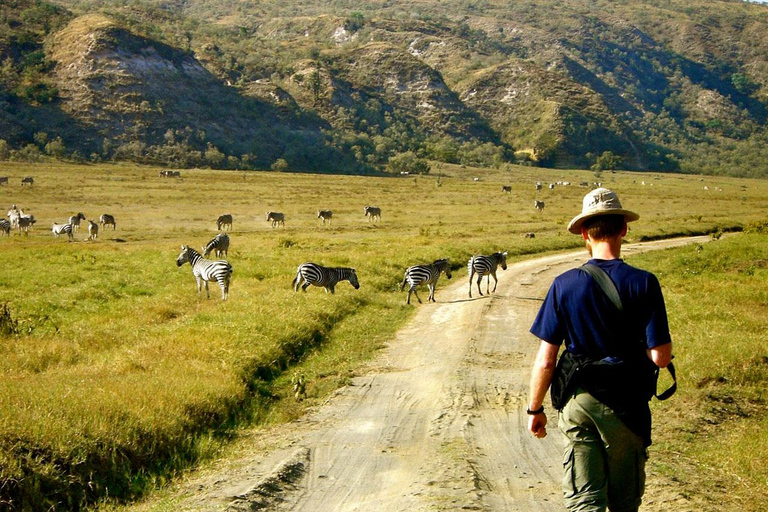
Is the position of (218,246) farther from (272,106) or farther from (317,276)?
(272,106)

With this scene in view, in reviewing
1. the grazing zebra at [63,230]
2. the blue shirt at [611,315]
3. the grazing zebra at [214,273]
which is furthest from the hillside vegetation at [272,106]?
the blue shirt at [611,315]

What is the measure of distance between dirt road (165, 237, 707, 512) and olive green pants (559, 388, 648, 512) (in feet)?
6.63

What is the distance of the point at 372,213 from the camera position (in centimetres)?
5297

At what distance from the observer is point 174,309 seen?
16828 mm

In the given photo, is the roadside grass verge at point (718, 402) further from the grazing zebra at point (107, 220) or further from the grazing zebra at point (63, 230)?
the grazing zebra at point (107, 220)

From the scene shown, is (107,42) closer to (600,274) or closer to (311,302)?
(311,302)

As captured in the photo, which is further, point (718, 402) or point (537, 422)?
point (718, 402)

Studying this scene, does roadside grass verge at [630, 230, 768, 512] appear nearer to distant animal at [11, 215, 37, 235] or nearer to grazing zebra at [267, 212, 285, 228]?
grazing zebra at [267, 212, 285, 228]

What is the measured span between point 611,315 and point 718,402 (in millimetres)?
6954

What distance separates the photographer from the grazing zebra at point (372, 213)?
5247 centimetres

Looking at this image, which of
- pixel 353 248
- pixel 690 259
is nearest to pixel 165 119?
pixel 353 248

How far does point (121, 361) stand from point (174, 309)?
6080 mm

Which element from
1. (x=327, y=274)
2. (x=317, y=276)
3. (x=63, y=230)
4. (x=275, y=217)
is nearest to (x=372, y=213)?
(x=275, y=217)

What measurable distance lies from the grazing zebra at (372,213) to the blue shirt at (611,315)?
156 ft
